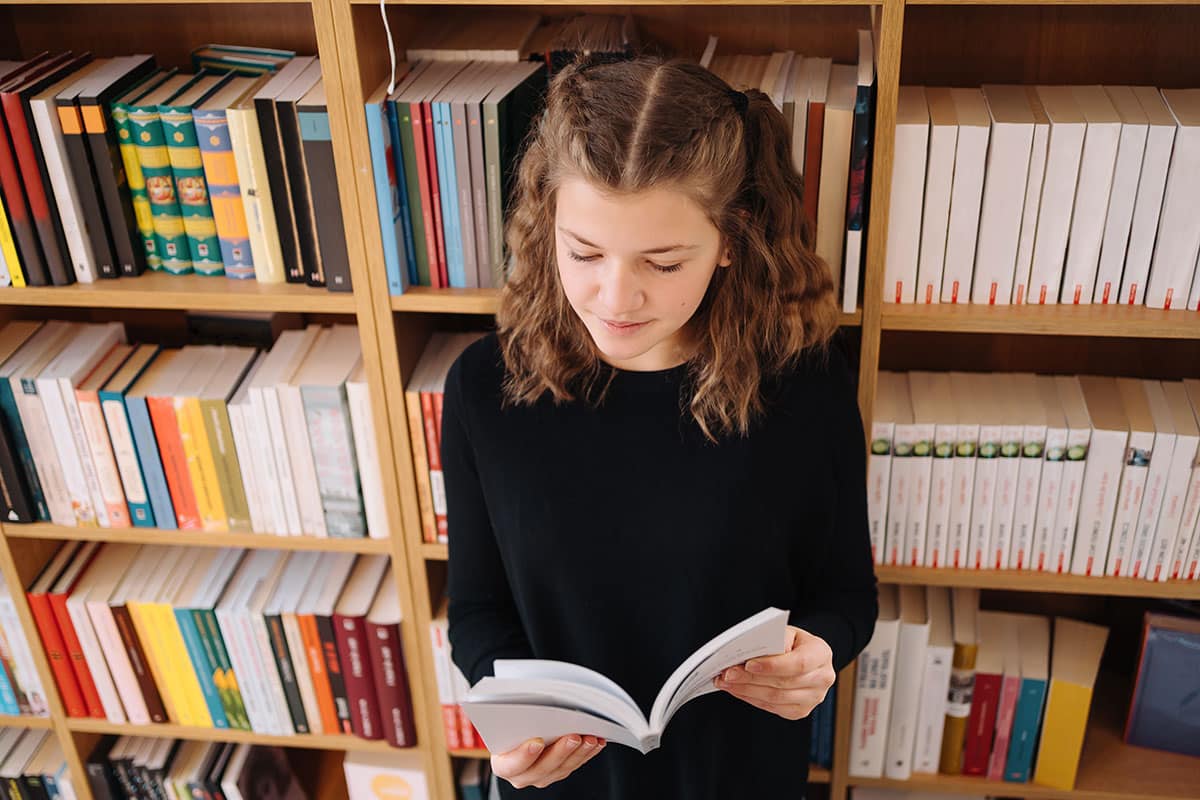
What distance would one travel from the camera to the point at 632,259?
1160mm

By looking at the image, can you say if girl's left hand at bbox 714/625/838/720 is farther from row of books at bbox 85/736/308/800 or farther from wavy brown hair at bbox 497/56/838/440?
row of books at bbox 85/736/308/800

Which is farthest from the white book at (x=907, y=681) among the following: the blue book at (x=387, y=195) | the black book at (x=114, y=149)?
the black book at (x=114, y=149)

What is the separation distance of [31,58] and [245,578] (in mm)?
868

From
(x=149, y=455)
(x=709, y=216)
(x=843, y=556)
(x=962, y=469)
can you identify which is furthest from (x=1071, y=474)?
(x=149, y=455)

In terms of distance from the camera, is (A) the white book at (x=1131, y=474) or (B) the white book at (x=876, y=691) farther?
(B) the white book at (x=876, y=691)

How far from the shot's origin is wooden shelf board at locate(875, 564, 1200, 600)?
1.62 m

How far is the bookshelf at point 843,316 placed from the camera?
4.66 ft

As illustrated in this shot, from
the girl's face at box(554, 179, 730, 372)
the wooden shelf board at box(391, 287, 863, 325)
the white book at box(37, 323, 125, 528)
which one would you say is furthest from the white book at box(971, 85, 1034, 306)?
the white book at box(37, 323, 125, 528)

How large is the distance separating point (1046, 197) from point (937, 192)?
0.43 feet

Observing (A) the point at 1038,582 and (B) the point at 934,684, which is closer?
(A) the point at 1038,582

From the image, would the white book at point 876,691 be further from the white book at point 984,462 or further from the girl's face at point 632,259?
the girl's face at point 632,259

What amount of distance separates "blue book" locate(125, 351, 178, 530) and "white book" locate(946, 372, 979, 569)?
3.81 ft

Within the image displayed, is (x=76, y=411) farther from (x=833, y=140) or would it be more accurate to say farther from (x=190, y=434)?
(x=833, y=140)

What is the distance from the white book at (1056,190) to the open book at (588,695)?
1.98 ft
